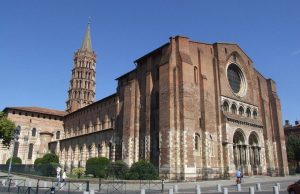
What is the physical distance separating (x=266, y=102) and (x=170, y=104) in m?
19.9

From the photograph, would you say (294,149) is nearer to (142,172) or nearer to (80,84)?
(142,172)

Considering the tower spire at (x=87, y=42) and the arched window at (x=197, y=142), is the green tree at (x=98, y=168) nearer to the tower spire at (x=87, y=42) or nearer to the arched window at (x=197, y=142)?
the arched window at (x=197, y=142)

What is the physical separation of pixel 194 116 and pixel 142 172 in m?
8.69

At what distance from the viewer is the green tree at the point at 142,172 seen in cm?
2747

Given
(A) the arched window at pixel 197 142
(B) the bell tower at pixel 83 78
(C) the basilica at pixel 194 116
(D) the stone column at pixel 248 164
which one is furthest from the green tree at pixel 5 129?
(B) the bell tower at pixel 83 78

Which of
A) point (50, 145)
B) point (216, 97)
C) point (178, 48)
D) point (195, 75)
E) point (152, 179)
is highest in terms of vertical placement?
point (178, 48)

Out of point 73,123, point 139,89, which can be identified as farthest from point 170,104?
point 73,123

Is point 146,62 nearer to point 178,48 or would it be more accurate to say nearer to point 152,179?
point 178,48

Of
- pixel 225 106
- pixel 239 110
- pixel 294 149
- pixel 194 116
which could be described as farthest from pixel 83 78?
pixel 194 116

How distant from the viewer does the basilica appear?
30.4m

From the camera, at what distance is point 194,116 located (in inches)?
1260

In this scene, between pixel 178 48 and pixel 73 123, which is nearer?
pixel 178 48

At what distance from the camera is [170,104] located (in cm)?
3062

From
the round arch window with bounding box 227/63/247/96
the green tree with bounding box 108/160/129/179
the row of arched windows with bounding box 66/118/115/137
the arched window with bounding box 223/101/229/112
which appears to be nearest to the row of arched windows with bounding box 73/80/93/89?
the row of arched windows with bounding box 66/118/115/137
